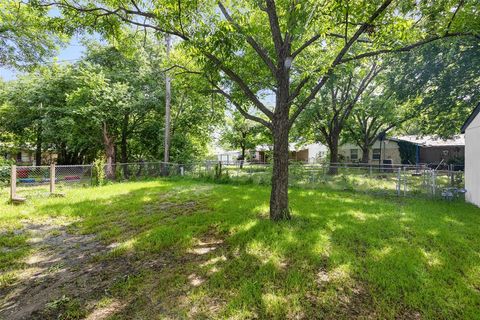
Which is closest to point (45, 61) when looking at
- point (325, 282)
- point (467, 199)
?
point (325, 282)

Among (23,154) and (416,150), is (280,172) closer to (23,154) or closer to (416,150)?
(416,150)

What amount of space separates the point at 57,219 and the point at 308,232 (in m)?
6.06

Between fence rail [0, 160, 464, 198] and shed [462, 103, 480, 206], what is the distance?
38 centimetres

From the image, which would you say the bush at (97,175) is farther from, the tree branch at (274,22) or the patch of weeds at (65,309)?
the tree branch at (274,22)

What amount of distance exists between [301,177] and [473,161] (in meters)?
5.71

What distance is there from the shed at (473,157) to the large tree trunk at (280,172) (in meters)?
6.29

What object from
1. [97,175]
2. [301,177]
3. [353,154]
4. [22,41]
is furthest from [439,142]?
[22,41]

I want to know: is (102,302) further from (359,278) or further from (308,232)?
(308,232)

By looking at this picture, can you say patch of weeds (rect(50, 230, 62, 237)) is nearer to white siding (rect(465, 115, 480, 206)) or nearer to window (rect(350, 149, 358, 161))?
white siding (rect(465, 115, 480, 206))

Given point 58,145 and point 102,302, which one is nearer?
point 102,302

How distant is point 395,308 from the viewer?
2.60m

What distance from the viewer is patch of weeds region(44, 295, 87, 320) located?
98.2 inches

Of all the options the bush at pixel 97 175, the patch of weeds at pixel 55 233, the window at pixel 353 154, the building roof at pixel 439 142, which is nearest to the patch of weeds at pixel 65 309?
the patch of weeds at pixel 55 233

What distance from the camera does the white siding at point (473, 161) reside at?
709cm
